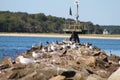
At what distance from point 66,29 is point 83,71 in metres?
33.9

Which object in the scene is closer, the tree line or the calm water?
the calm water

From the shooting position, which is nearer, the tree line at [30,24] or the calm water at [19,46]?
the calm water at [19,46]

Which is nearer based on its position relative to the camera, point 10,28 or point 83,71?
point 83,71

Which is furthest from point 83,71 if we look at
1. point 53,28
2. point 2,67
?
point 53,28

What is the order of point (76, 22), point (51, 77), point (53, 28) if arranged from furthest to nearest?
point (53, 28) → point (76, 22) → point (51, 77)

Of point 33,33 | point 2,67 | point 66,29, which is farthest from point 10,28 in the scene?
point 2,67

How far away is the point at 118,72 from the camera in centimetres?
1758

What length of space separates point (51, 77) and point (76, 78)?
982 millimetres

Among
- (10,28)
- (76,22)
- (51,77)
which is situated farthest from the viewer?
(10,28)

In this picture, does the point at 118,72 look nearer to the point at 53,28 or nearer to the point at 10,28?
the point at 10,28

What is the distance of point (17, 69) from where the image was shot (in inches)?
840

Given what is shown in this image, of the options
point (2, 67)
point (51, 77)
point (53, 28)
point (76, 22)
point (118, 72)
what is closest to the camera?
point (118, 72)

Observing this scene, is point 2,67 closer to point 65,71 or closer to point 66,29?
point 65,71

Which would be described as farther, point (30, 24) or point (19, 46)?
point (30, 24)
